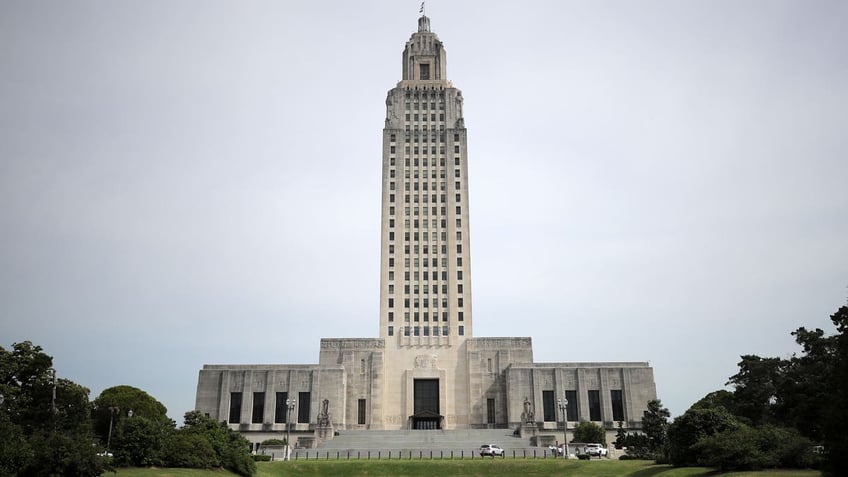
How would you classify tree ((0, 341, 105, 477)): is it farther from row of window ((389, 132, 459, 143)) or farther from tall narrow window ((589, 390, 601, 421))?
tall narrow window ((589, 390, 601, 421))

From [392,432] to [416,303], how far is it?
18.4 metres

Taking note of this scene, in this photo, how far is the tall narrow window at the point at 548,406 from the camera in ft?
247

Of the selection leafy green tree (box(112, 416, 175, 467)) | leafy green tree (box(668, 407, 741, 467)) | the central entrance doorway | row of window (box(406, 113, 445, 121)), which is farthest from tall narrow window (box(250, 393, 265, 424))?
leafy green tree (box(668, 407, 741, 467))

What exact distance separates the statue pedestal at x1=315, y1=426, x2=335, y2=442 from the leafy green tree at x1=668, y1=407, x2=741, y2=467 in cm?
3692

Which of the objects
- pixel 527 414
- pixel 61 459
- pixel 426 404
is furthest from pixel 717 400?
pixel 61 459

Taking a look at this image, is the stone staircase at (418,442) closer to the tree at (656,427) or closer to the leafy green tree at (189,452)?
the tree at (656,427)

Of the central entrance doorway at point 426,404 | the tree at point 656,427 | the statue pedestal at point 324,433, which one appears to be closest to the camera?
the tree at point 656,427

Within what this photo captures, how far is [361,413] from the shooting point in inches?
3078

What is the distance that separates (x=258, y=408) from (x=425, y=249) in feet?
86.4

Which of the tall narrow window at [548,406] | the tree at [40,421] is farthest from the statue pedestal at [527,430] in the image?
the tree at [40,421]

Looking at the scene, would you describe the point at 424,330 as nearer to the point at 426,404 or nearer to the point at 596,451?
the point at 426,404

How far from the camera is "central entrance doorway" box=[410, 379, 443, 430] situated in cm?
7756

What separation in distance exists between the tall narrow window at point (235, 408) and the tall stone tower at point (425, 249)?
16115mm

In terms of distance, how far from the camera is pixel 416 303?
82375mm
